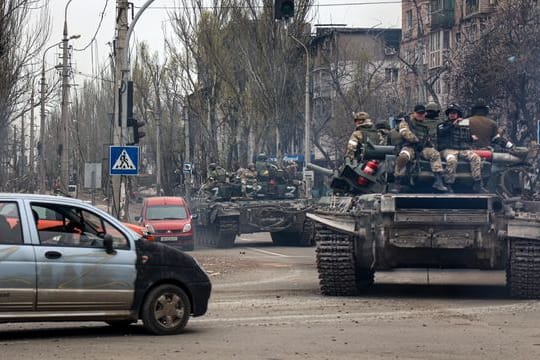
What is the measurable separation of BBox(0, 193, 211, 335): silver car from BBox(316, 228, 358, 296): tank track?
4341 millimetres

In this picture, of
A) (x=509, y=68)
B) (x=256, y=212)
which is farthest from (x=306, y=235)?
(x=509, y=68)

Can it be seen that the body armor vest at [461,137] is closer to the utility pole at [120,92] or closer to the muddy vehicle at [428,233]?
the muddy vehicle at [428,233]

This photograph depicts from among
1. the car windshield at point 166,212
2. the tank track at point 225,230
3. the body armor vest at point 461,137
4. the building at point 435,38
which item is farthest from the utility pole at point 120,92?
the building at point 435,38

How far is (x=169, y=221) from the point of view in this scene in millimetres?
32500

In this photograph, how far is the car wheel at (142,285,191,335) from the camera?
39.1 feet

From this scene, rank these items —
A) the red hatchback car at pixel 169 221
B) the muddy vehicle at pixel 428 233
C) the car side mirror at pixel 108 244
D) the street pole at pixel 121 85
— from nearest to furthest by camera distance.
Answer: the car side mirror at pixel 108 244
the muddy vehicle at pixel 428 233
the street pole at pixel 121 85
the red hatchback car at pixel 169 221

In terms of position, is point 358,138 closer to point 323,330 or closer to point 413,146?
point 413,146

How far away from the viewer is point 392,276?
21.6m

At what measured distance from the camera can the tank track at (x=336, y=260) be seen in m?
16.4

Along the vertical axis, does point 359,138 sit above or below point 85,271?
above

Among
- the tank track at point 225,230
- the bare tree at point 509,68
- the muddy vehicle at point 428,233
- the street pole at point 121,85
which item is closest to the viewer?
the muddy vehicle at point 428,233

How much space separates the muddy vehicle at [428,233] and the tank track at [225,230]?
14.3 meters

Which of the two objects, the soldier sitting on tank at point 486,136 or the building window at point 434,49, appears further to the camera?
the building window at point 434,49

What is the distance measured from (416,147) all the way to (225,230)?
1486cm
